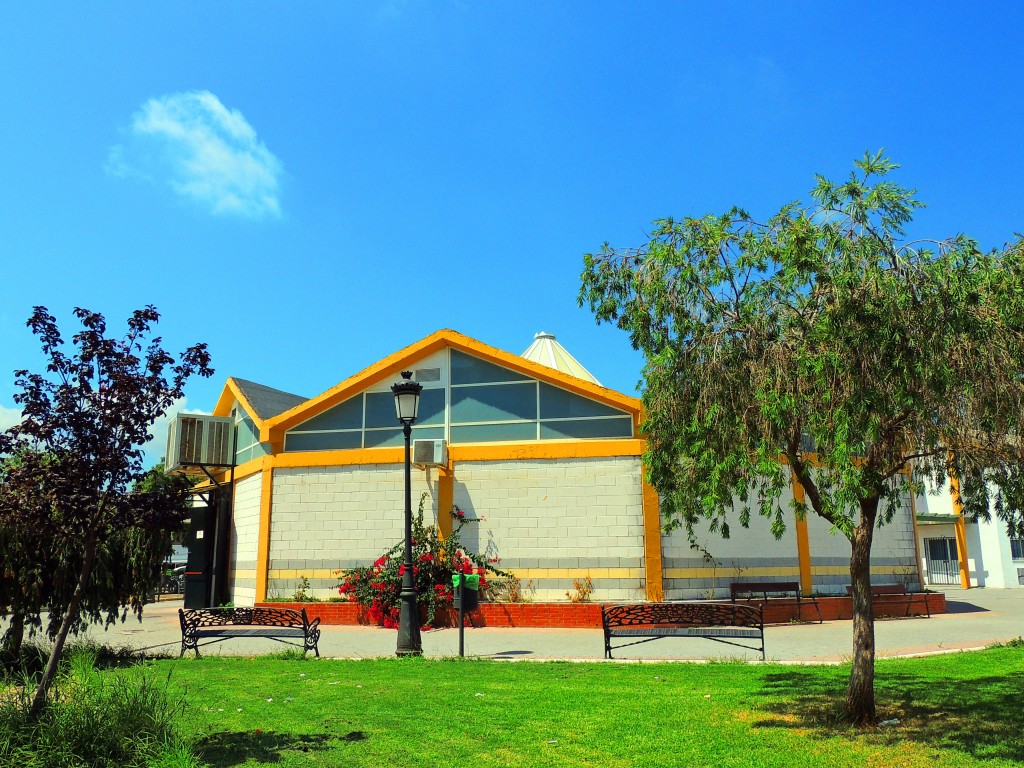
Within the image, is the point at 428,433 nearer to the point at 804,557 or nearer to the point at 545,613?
the point at 545,613

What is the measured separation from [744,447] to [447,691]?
164 inches

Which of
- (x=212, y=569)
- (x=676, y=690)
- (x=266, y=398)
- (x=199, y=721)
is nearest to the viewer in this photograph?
(x=199, y=721)

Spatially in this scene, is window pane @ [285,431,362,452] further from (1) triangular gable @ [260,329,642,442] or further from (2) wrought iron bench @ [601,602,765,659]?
(2) wrought iron bench @ [601,602,765,659]

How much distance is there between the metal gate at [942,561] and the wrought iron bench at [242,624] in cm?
2998

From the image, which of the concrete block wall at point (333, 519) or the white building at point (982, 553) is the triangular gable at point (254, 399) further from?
the white building at point (982, 553)

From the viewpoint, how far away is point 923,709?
753 centimetres

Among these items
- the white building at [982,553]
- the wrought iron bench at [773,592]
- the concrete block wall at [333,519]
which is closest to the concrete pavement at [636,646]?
the wrought iron bench at [773,592]

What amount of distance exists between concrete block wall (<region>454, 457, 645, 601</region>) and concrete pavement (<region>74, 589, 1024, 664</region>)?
1.75m

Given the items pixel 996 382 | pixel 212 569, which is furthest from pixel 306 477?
pixel 996 382

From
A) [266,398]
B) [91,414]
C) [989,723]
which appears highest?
[266,398]

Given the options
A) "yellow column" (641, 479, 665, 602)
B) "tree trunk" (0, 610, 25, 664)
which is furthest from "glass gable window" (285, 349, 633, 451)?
"tree trunk" (0, 610, 25, 664)

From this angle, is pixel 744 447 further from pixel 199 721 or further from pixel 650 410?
pixel 199 721

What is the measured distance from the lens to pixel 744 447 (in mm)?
6949

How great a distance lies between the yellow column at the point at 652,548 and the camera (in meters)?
17.7
